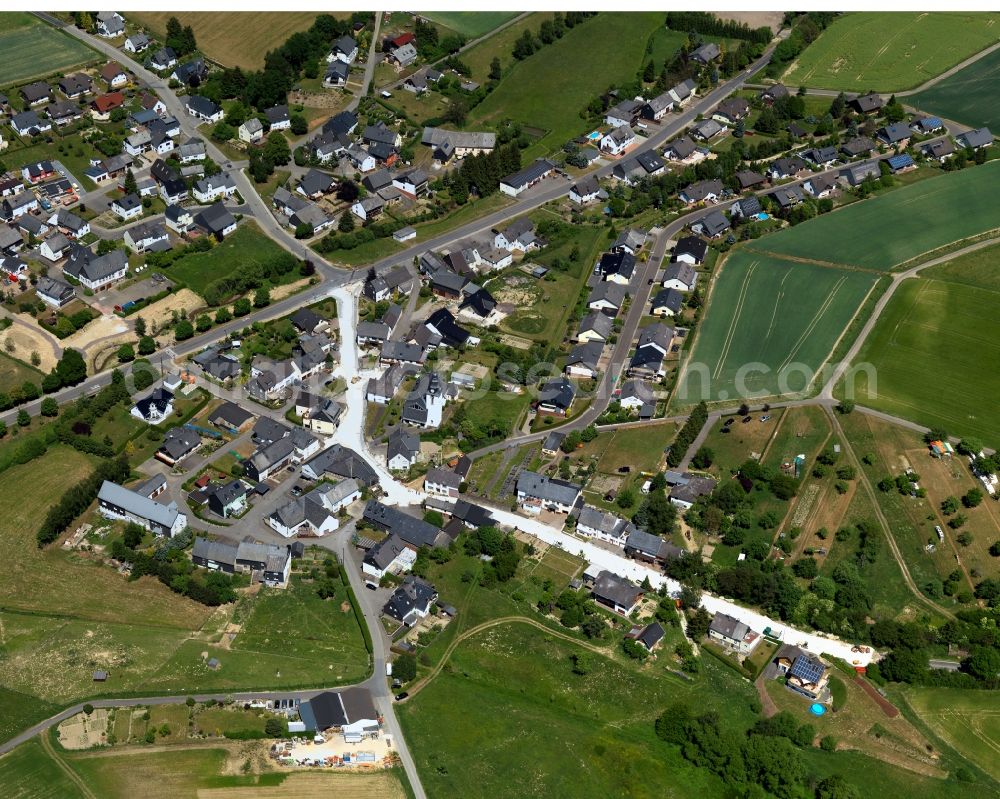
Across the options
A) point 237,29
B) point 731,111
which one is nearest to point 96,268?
point 237,29

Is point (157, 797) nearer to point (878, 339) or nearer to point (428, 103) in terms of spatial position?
point (878, 339)

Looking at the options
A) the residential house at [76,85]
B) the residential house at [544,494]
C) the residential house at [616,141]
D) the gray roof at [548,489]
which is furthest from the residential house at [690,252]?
the residential house at [76,85]

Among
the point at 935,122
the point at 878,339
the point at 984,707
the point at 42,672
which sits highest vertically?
the point at 935,122

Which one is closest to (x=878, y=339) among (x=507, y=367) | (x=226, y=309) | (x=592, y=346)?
(x=592, y=346)

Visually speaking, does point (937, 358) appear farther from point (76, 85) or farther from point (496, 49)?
point (76, 85)

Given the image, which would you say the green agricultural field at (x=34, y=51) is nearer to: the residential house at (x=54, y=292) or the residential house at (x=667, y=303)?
the residential house at (x=54, y=292)

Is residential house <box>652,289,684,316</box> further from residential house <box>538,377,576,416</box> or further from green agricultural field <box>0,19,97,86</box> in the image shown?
green agricultural field <box>0,19,97,86</box>
